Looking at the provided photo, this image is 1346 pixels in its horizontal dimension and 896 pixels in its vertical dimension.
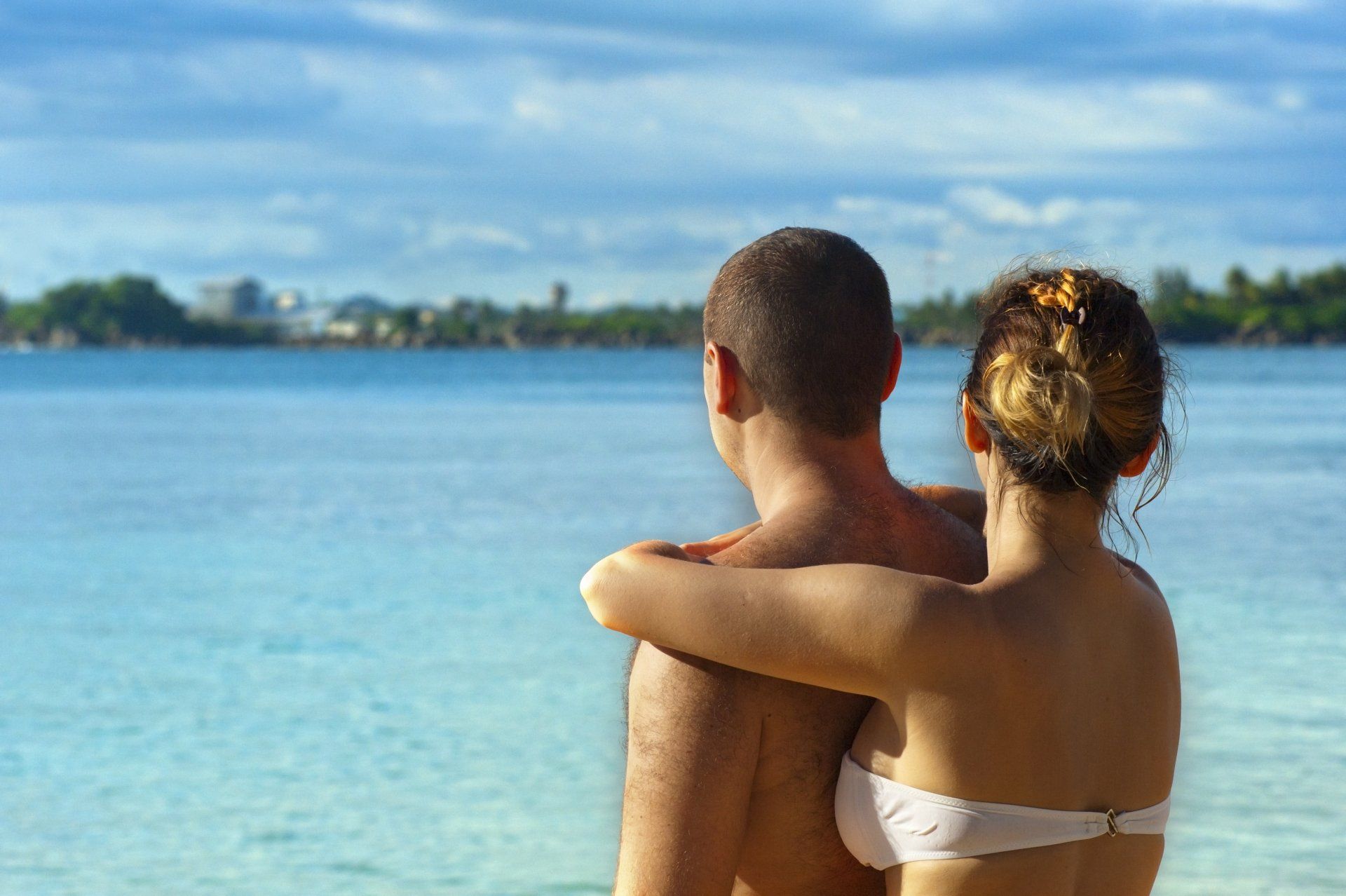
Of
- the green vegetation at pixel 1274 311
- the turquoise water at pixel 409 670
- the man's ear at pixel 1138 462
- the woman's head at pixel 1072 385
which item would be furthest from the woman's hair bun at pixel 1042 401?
the green vegetation at pixel 1274 311

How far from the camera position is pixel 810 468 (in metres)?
2.18

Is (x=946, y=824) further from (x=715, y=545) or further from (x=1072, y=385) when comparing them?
(x=1072, y=385)

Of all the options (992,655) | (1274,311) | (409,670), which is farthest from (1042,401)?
(1274,311)

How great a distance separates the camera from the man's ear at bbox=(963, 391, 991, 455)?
209cm

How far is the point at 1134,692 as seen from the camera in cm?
203

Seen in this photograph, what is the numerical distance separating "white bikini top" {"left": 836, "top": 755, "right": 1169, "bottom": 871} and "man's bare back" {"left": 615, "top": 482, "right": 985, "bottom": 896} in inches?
3.5

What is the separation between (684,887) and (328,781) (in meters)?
7.23

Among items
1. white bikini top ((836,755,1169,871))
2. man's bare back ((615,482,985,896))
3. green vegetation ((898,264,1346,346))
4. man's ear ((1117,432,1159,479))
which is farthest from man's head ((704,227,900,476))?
green vegetation ((898,264,1346,346))

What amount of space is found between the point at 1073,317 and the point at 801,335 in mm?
395

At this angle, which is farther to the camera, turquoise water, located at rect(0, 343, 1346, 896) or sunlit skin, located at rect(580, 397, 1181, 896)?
turquoise water, located at rect(0, 343, 1346, 896)

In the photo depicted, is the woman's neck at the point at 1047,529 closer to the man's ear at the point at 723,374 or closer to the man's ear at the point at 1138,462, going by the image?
the man's ear at the point at 1138,462

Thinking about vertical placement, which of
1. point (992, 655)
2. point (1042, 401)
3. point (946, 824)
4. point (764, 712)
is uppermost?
point (1042, 401)

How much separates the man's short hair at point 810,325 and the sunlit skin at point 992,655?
7.8 inches

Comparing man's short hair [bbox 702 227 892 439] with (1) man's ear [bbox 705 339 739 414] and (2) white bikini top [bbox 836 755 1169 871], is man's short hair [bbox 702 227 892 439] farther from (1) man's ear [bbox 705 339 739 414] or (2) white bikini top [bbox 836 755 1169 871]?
(2) white bikini top [bbox 836 755 1169 871]
